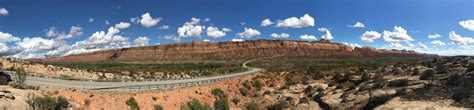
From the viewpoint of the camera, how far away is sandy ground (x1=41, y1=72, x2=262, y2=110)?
2659 centimetres

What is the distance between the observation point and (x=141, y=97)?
30.1m

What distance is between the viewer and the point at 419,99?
26141 millimetres

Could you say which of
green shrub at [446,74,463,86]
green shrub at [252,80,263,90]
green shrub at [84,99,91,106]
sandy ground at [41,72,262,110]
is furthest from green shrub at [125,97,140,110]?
green shrub at [252,80,263,90]

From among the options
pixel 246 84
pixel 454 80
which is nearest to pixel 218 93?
pixel 246 84

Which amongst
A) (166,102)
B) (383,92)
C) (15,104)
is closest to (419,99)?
(383,92)

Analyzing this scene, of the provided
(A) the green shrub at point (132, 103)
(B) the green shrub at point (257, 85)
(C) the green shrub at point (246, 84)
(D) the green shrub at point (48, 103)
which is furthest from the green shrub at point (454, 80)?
(D) the green shrub at point (48, 103)

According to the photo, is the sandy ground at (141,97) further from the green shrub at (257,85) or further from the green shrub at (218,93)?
the green shrub at (257,85)

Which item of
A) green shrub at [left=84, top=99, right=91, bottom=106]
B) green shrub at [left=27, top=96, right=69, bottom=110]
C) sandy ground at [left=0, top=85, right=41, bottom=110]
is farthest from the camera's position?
green shrub at [left=84, top=99, right=91, bottom=106]

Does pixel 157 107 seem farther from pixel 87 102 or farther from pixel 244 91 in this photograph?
pixel 244 91

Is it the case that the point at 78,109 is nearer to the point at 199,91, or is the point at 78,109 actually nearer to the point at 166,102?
the point at 166,102

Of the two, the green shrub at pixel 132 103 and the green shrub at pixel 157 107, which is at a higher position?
the green shrub at pixel 132 103

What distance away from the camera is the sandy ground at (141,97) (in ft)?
87.2

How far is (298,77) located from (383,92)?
2716 cm

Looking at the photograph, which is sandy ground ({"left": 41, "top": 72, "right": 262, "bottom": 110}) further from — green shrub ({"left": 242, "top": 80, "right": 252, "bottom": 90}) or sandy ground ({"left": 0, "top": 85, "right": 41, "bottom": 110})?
green shrub ({"left": 242, "top": 80, "right": 252, "bottom": 90})
